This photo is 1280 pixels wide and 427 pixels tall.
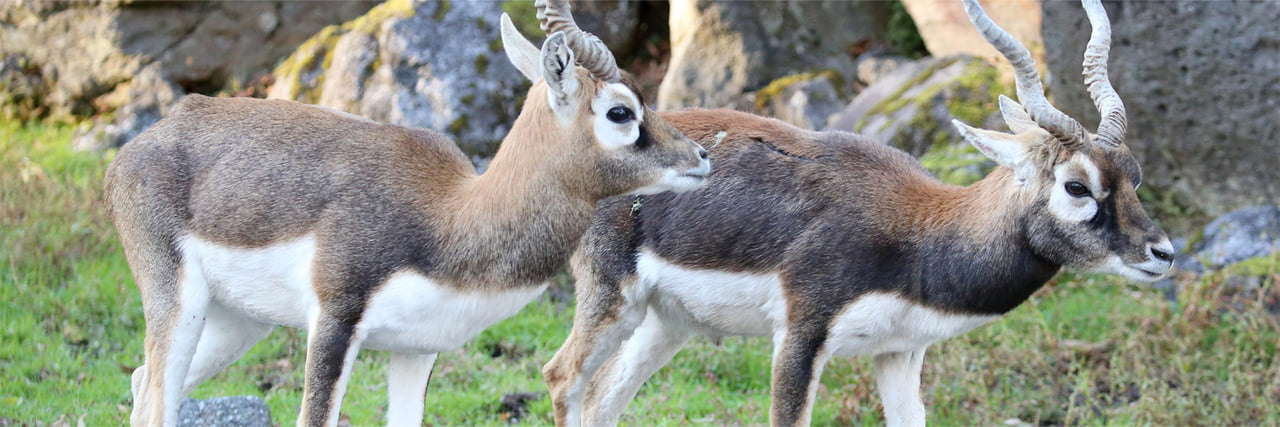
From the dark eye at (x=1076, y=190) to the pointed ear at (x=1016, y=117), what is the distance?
43 cm

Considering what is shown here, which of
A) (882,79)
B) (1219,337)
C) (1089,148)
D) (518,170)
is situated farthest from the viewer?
(882,79)

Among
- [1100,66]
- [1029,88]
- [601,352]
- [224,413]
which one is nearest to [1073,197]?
[1029,88]

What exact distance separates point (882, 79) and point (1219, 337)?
471 centimetres

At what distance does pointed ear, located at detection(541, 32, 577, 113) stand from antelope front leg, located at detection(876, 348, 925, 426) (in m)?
2.34

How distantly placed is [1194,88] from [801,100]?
3.57 meters

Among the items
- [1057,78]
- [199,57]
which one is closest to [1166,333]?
[1057,78]

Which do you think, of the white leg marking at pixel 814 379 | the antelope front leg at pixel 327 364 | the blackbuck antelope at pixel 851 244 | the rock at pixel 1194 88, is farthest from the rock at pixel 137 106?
the white leg marking at pixel 814 379

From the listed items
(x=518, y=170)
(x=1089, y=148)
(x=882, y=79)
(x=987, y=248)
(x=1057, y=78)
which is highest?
(x=518, y=170)

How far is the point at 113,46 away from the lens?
1289cm

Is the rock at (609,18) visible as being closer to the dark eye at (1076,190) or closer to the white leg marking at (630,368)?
the white leg marking at (630,368)

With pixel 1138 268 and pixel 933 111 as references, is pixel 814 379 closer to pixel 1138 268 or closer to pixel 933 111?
pixel 1138 268

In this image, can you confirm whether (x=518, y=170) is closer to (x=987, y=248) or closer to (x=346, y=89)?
(x=987, y=248)

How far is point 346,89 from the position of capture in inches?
409

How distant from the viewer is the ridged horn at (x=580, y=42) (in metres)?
4.95
